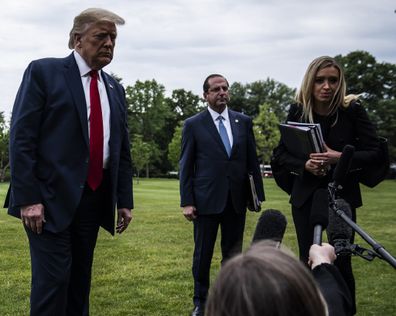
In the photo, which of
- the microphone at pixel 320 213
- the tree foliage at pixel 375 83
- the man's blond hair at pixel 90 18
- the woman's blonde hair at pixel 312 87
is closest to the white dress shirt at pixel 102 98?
the man's blond hair at pixel 90 18

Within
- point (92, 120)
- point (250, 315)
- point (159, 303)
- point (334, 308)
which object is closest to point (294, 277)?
point (250, 315)

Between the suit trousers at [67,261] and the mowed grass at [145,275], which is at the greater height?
the suit trousers at [67,261]

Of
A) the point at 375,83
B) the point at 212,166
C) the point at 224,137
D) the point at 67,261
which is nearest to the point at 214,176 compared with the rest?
the point at 212,166

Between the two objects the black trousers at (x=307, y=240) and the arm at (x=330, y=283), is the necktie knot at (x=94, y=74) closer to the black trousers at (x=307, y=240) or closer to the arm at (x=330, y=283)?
the black trousers at (x=307, y=240)

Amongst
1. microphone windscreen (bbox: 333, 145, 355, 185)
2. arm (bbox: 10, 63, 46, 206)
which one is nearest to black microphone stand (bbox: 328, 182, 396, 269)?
microphone windscreen (bbox: 333, 145, 355, 185)

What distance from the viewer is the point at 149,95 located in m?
87.8

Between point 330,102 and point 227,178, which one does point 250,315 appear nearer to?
point 330,102

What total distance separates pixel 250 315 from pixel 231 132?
4.54m

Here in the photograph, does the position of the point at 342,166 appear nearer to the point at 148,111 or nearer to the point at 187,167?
the point at 187,167

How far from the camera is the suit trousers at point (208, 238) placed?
5.92 m

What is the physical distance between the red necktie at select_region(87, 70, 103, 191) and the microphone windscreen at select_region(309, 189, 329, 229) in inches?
70.5

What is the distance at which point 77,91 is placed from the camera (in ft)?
13.4

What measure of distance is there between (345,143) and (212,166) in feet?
5.57

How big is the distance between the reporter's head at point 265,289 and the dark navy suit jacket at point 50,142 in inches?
94.0
